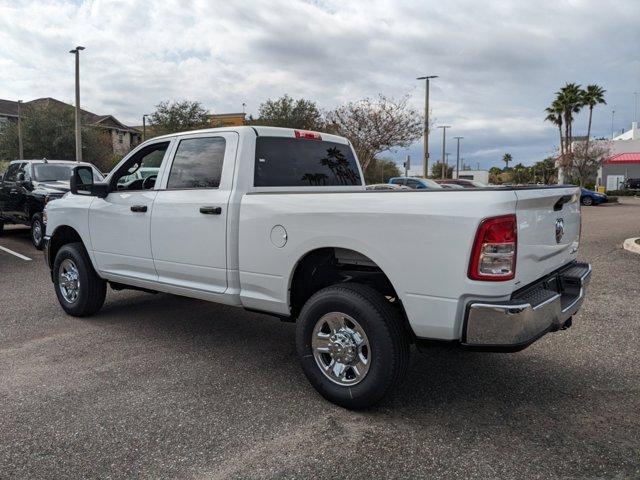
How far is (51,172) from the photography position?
11508 millimetres

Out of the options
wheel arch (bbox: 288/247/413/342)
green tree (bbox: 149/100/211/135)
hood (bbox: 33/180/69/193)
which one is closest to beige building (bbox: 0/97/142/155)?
green tree (bbox: 149/100/211/135)

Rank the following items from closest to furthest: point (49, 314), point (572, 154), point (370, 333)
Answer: point (370, 333), point (49, 314), point (572, 154)

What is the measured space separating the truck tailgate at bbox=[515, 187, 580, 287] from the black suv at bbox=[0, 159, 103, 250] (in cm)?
906

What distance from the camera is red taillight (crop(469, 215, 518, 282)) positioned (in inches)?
111

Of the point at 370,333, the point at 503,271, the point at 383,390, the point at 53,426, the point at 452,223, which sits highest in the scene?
the point at 452,223

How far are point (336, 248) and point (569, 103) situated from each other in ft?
170

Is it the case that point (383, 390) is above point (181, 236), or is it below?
below

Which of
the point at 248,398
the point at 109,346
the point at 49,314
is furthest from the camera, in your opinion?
the point at 49,314

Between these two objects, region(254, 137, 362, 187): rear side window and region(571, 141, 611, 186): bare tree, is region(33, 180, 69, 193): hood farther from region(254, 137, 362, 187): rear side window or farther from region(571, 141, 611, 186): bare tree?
region(571, 141, 611, 186): bare tree

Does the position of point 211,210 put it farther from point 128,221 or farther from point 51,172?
point 51,172

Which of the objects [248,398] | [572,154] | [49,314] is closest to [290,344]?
[248,398]

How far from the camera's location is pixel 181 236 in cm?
435

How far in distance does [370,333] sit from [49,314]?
435 cm

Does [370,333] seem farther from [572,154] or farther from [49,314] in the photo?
[572,154]
